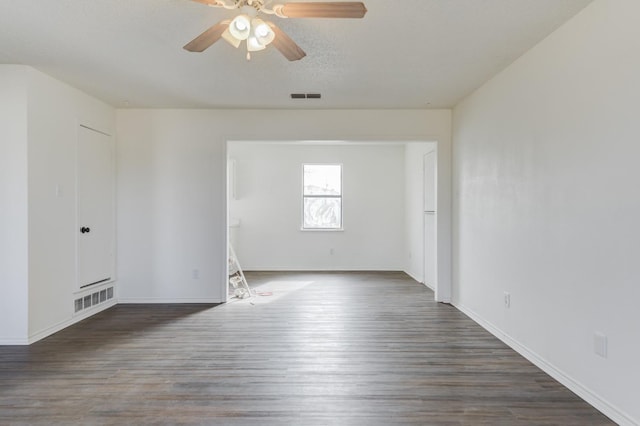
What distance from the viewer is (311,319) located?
12.4 ft

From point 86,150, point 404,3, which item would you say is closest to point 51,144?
point 86,150

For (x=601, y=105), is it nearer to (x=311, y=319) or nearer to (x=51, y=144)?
(x=311, y=319)

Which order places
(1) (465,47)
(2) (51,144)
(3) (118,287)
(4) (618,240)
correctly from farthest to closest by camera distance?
(3) (118,287)
(2) (51,144)
(1) (465,47)
(4) (618,240)

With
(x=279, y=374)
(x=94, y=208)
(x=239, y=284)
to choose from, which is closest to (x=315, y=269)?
(x=239, y=284)

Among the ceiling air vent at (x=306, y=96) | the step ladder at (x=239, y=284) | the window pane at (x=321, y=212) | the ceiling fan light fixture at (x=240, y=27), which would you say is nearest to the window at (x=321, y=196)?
the window pane at (x=321, y=212)

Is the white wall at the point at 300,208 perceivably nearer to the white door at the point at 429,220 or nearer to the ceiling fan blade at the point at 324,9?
the white door at the point at 429,220

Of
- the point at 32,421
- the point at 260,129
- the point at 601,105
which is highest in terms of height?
the point at 260,129

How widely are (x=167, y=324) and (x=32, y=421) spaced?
1662 mm

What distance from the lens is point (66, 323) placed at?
356 centimetres

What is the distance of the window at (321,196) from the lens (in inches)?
274

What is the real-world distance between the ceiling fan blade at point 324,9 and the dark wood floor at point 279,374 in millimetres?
2235

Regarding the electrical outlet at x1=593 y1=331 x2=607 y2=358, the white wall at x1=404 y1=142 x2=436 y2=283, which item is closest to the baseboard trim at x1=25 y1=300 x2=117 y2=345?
the electrical outlet at x1=593 y1=331 x2=607 y2=358

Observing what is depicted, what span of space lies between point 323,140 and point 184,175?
1.84 meters

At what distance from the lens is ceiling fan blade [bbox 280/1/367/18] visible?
1.78 meters
